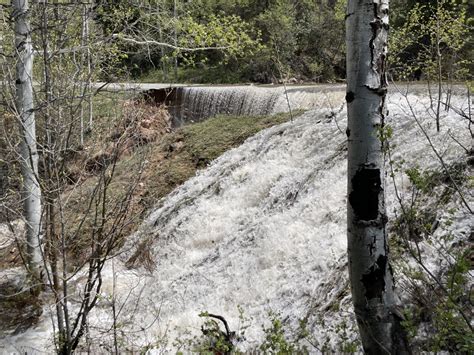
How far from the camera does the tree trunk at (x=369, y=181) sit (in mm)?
1902

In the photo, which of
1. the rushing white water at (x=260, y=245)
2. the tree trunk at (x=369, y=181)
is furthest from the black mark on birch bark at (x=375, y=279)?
the rushing white water at (x=260, y=245)

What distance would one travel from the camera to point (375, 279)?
6.62ft

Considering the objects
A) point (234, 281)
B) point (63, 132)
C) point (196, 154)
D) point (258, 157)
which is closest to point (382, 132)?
point (63, 132)

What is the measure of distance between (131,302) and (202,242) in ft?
5.39

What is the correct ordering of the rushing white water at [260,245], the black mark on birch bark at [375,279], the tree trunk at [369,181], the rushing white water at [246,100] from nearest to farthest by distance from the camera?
the tree trunk at [369,181], the black mark on birch bark at [375,279], the rushing white water at [260,245], the rushing white water at [246,100]

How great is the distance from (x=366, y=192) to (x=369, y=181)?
2.1 inches

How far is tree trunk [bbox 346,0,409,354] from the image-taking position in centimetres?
190

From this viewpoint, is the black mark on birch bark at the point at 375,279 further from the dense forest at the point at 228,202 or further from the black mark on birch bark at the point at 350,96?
the black mark on birch bark at the point at 350,96

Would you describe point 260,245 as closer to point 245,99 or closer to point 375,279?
point 375,279

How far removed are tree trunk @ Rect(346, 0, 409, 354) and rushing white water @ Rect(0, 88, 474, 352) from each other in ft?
2.75

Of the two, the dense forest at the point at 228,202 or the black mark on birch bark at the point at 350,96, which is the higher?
the black mark on birch bark at the point at 350,96

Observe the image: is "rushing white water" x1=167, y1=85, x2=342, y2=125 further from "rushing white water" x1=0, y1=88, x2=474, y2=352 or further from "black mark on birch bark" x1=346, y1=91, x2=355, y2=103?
"black mark on birch bark" x1=346, y1=91, x2=355, y2=103

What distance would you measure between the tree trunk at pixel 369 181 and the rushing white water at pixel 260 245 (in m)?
0.84

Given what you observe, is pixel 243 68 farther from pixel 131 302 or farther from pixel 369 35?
pixel 369 35
